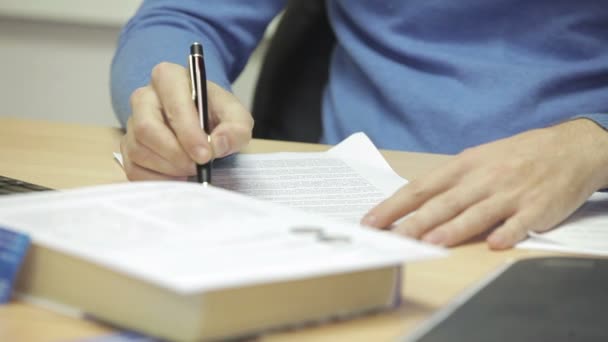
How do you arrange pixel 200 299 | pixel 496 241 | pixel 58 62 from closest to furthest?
pixel 200 299
pixel 496 241
pixel 58 62

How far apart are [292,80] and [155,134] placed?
0.57 m

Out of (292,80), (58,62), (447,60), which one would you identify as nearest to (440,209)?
(447,60)

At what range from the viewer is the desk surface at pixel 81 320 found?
477mm

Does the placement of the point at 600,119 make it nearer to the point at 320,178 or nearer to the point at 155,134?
the point at 320,178

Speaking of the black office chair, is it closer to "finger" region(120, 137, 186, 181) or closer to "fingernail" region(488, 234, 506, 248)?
"finger" region(120, 137, 186, 181)

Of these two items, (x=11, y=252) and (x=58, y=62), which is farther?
(x=58, y=62)

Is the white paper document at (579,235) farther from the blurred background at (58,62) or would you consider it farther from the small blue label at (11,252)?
the blurred background at (58,62)

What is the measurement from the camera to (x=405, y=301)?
1.75ft

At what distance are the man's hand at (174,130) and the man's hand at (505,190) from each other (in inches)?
5.7

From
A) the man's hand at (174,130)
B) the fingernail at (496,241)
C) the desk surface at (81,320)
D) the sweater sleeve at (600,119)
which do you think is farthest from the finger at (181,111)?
the sweater sleeve at (600,119)

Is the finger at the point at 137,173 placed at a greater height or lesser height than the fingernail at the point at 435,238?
greater

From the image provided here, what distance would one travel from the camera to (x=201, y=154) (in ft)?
2.42

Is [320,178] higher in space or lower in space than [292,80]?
lower

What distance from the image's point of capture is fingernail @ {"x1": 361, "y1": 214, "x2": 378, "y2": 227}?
27.3 inches
